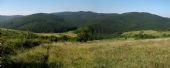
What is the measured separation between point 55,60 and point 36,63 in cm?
141

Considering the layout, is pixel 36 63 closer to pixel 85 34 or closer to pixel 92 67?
pixel 92 67

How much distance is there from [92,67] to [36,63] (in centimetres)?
218

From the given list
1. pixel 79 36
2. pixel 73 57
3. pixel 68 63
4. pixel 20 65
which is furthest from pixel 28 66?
pixel 79 36

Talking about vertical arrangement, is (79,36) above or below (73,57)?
below

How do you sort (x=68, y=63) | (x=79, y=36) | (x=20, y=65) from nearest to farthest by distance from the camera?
(x=20, y=65), (x=68, y=63), (x=79, y=36)

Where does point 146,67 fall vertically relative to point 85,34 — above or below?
above

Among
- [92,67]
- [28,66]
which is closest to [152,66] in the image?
[92,67]

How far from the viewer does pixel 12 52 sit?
1509 cm

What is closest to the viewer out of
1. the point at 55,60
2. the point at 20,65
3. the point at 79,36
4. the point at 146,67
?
the point at 146,67

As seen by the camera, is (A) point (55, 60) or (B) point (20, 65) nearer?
(B) point (20, 65)

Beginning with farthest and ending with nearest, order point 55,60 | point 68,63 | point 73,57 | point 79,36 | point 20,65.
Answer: point 79,36, point 73,57, point 55,60, point 68,63, point 20,65

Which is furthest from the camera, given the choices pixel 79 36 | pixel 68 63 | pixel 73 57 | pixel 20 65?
pixel 79 36

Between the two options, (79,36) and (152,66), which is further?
(79,36)

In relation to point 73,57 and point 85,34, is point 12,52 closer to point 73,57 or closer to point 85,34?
point 73,57
